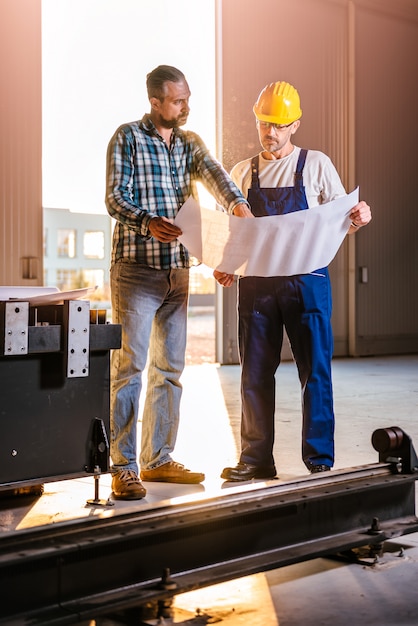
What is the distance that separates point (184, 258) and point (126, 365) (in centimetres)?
51

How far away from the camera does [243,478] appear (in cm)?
391

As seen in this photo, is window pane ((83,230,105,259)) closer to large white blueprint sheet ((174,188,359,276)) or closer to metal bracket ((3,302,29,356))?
large white blueprint sheet ((174,188,359,276))

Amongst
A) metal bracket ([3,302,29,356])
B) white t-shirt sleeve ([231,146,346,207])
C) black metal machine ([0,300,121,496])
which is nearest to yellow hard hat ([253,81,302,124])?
white t-shirt sleeve ([231,146,346,207])

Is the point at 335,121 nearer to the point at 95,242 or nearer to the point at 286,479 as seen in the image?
the point at 95,242

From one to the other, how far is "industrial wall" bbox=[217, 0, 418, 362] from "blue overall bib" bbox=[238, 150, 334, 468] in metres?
6.39

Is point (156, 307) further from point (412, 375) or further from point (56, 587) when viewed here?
point (412, 375)

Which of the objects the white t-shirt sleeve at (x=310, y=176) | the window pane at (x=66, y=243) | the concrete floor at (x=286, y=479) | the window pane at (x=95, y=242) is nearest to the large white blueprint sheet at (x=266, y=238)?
the white t-shirt sleeve at (x=310, y=176)

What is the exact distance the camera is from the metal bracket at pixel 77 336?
9.98 feet

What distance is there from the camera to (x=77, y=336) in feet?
10.1

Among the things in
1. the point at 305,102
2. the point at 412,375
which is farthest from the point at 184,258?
the point at 305,102

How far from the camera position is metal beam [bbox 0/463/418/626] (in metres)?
2.02

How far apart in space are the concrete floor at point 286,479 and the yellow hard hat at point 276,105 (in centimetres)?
153

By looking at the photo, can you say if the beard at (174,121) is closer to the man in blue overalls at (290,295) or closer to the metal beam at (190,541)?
the man in blue overalls at (290,295)

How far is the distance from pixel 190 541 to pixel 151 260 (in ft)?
5.27
